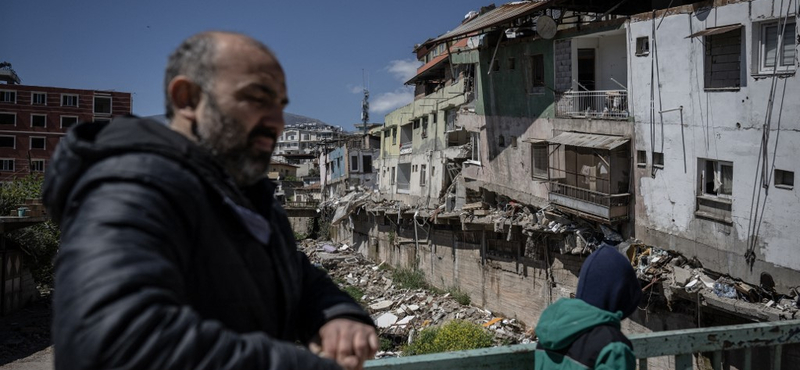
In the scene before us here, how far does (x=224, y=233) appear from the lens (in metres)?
1.24

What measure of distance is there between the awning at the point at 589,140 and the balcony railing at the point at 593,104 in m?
0.67

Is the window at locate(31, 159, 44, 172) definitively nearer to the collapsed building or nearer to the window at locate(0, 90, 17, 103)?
the window at locate(0, 90, 17, 103)

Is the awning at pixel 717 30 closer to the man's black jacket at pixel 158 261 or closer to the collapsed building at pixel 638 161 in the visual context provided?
the collapsed building at pixel 638 161

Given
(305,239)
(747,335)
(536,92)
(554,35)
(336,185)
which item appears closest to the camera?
(747,335)

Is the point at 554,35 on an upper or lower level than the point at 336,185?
upper

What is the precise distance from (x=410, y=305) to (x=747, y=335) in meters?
21.2

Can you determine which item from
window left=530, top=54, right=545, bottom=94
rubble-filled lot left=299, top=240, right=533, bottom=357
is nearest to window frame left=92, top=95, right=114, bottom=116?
rubble-filled lot left=299, top=240, right=533, bottom=357

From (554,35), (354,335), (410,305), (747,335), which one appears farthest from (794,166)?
(410,305)

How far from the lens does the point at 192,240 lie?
118 cm

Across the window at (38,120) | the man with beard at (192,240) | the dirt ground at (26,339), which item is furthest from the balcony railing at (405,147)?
the man with beard at (192,240)

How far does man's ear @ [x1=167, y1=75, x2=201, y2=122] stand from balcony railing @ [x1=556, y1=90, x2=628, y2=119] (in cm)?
1600

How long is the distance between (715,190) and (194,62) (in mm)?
14290

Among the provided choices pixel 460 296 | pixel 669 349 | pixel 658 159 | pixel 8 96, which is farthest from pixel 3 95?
pixel 669 349

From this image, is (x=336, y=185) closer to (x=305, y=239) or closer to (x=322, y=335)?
(x=305, y=239)
